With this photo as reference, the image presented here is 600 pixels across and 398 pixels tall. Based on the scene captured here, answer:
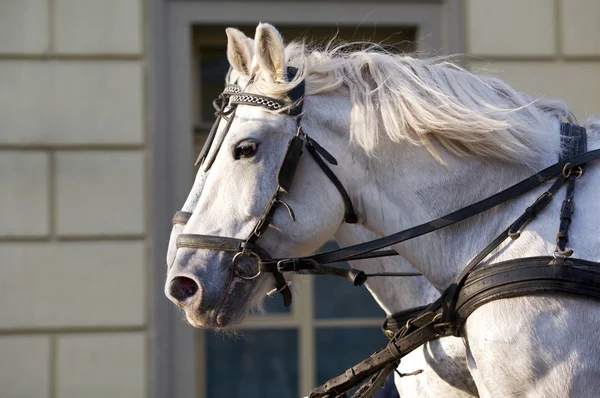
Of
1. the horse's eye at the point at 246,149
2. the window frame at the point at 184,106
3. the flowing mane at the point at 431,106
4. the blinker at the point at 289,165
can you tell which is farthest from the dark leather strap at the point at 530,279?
the window frame at the point at 184,106

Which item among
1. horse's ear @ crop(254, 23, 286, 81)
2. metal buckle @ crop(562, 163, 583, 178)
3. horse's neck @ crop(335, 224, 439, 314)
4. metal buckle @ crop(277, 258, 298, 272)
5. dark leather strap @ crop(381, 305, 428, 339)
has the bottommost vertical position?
dark leather strap @ crop(381, 305, 428, 339)

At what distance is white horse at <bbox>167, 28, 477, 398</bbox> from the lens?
7.00ft

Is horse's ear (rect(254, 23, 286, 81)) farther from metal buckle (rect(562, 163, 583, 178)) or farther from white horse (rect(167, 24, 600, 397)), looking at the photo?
metal buckle (rect(562, 163, 583, 178))

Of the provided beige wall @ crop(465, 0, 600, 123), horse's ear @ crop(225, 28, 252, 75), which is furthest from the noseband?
beige wall @ crop(465, 0, 600, 123)

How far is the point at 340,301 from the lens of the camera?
4.50 m

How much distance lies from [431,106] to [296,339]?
2.78m

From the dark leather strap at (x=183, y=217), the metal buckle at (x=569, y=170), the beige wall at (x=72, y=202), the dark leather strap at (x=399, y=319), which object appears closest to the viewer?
the metal buckle at (x=569, y=170)

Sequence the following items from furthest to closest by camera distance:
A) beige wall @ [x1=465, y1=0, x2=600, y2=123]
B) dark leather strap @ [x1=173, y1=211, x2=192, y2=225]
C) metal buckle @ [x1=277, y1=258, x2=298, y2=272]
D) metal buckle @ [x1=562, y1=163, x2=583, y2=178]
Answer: beige wall @ [x1=465, y1=0, x2=600, y2=123], dark leather strap @ [x1=173, y1=211, x2=192, y2=225], metal buckle @ [x1=277, y1=258, x2=298, y2=272], metal buckle @ [x1=562, y1=163, x2=583, y2=178]

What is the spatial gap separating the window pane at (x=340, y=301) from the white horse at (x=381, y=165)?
8.19ft

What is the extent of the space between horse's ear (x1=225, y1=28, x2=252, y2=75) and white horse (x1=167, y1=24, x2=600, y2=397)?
0.12m

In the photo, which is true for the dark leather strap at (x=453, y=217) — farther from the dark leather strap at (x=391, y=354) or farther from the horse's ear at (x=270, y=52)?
the horse's ear at (x=270, y=52)

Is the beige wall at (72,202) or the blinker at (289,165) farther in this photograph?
the beige wall at (72,202)

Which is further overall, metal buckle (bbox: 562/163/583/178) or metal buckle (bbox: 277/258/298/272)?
metal buckle (bbox: 277/258/298/272)

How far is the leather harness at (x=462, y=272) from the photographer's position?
5.65 ft
